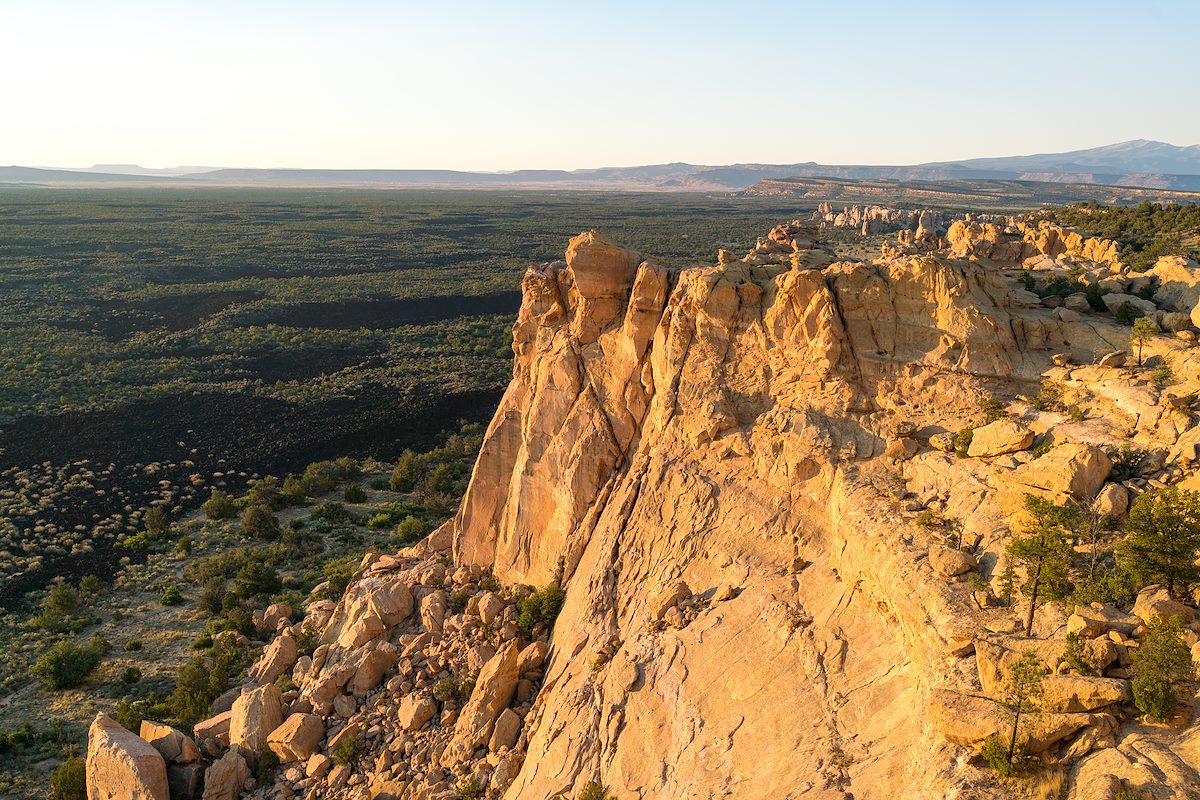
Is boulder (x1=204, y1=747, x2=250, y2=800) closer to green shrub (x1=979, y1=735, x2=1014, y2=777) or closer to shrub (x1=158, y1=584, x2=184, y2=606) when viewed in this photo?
green shrub (x1=979, y1=735, x2=1014, y2=777)

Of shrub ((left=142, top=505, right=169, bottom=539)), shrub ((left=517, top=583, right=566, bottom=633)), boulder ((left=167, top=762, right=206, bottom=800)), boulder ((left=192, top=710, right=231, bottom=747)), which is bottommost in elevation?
shrub ((left=142, top=505, right=169, bottom=539))

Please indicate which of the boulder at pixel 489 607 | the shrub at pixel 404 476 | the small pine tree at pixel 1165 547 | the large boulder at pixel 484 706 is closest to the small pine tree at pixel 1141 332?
the small pine tree at pixel 1165 547

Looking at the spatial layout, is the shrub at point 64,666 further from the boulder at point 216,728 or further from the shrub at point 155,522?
the shrub at point 155,522

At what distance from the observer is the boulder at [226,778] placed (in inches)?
819

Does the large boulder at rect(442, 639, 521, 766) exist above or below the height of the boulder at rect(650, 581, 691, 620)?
below

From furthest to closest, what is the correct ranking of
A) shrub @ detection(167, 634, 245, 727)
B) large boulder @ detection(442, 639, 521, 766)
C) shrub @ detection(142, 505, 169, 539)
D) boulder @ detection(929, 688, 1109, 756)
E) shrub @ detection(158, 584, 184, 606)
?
shrub @ detection(142, 505, 169, 539) < shrub @ detection(158, 584, 184, 606) < shrub @ detection(167, 634, 245, 727) < large boulder @ detection(442, 639, 521, 766) < boulder @ detection(929, 688, 1109, 756)

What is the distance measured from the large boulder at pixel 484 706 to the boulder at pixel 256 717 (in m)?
6.38

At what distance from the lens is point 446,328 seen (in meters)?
106

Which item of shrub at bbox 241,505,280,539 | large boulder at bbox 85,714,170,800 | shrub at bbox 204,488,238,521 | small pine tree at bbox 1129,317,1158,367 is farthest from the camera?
shrub at bbox 204,488,238,521

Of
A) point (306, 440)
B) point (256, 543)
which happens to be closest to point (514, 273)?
point (306, 440)

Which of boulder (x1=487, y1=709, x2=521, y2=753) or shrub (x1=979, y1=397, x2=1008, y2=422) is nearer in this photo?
shrub (x1=979, y1=397, x2=1008, y2=422)

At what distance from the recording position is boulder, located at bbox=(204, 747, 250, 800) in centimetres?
2080

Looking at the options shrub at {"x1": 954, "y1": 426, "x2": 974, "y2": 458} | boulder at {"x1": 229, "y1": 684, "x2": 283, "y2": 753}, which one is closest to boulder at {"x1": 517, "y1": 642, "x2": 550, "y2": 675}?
boulder at {"x1": 229, "y1": 684, "x2": 283, "y2": 753}

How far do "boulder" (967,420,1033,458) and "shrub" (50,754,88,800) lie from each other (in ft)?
90.1
